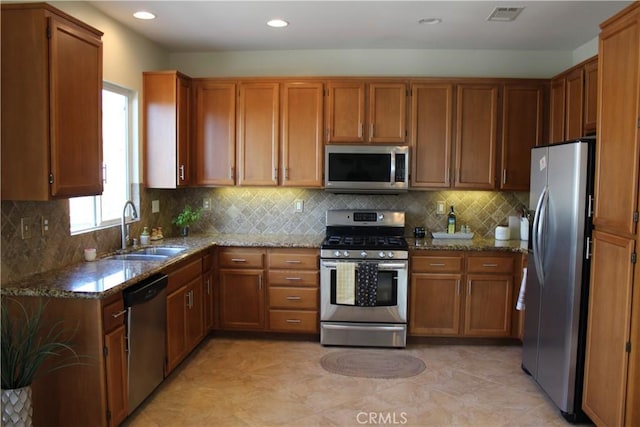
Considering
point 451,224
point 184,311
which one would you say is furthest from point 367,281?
point 184,311

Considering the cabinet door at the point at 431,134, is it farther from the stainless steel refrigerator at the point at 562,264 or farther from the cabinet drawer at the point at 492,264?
the stainless steel refrigerator at the point at 562,264

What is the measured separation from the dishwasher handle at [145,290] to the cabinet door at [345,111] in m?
2.03

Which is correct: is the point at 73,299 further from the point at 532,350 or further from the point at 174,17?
the point at 532,350

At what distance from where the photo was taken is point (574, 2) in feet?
10.8

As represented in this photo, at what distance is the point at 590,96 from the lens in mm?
3627

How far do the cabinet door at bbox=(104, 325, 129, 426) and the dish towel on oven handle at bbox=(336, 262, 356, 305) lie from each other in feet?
6.24

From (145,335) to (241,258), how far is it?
146 cm

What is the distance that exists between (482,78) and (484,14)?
888 mm

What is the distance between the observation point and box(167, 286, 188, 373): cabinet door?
343 cm

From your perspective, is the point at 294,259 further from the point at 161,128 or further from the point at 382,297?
the point at 161,128

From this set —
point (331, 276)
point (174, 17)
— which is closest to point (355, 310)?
point (331, 276)

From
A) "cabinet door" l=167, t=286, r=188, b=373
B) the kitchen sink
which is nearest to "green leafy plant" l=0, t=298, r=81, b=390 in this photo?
"cabinet door" l=167, t=286, r=188, b=373

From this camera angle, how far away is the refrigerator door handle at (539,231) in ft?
10.4

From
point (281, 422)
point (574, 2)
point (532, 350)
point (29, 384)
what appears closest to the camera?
point (29, 384)
